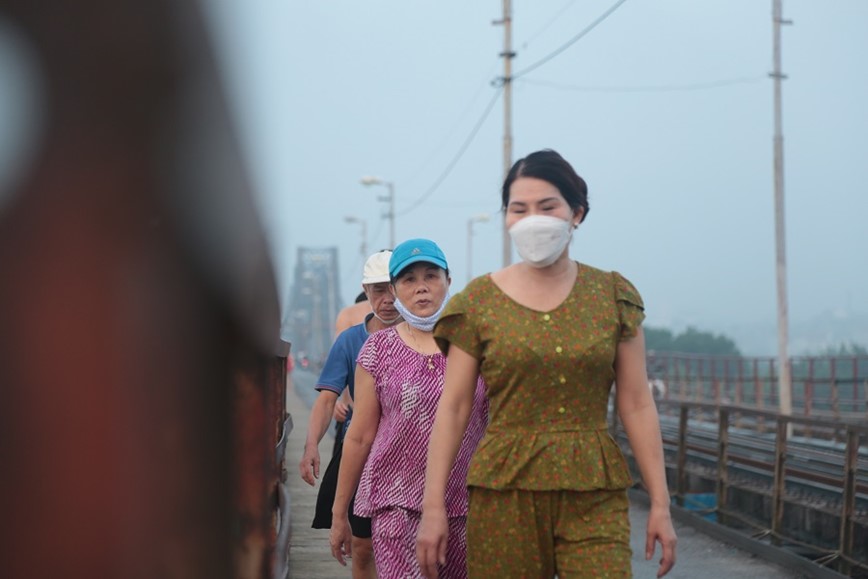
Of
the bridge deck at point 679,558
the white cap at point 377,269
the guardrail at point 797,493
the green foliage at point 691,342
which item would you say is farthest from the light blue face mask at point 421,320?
the green foliage at point 691,342

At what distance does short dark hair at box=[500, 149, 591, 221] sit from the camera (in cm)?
330

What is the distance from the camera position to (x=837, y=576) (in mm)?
7324

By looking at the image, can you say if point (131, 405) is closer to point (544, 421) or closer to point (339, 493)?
point (544, 421)

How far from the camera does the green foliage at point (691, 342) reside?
344 ft

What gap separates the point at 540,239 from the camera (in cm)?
320

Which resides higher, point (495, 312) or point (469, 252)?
point (469, 252)

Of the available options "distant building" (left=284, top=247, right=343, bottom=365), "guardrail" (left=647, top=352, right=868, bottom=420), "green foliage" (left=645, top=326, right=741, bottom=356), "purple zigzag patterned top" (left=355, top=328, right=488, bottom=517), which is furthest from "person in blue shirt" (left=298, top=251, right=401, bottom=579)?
"green foliage" (left=645, top=326, right=741, bottom=356)

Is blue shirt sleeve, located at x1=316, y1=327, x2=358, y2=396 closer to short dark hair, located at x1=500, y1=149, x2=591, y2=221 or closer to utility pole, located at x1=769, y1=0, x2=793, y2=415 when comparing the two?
short dark hair, located at x1=500, y1=149, x2=591, y2=221

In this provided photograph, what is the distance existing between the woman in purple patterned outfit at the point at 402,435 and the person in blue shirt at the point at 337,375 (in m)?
0.83

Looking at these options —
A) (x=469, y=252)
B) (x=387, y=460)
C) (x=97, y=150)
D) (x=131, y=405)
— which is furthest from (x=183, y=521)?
(x=469, y=252)

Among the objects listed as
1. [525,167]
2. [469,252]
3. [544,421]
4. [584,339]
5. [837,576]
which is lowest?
[837,576]

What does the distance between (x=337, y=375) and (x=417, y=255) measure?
1.25m

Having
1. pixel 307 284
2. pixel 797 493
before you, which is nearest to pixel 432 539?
pixel 307 284

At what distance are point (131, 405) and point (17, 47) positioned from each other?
0.16 meters
